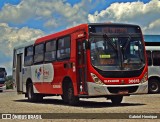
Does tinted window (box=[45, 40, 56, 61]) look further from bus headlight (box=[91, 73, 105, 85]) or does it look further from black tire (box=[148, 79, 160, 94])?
black tire (box=[148, 79, 160, 94])

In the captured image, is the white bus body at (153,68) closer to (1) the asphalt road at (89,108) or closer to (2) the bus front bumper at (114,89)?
(1) the asphalt road at (89,108)

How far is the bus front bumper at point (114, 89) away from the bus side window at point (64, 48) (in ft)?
7.45

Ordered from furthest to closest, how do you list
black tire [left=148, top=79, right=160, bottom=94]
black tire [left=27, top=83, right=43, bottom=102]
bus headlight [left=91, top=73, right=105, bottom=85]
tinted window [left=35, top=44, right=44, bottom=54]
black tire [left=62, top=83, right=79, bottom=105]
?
black tire [left=148, top=79, right=160, bottom=94]
black tire [left=27, top=83, right=43, bottom=102]
tinted window [left=35, top=44, right=44, bottom=54]
black tire [left=62, top=83, right=79, bottom=105]
bus headlight [left=91, top=73, right=105, bottom=85]

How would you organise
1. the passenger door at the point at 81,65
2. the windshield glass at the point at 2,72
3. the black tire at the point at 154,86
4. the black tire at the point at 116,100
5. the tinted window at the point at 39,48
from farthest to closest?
the windshield glass at the point at 2,72, the black tire at the point at 154,86, the tinted window at the point at 39,48, the black tire at the point at 116,100, the passenger door at the point at 81,65

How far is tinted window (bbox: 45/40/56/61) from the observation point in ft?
66.1

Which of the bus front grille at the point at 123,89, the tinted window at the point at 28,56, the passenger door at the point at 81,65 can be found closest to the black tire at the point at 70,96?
Answer: the passenger door at the point at 81,65

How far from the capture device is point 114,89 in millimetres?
16953

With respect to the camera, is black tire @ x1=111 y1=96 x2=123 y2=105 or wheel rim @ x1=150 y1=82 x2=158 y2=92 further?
wheel rim @ x1=150 y1=82 x2=158 y2=92

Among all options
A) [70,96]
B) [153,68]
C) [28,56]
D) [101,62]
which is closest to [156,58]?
[153,68]

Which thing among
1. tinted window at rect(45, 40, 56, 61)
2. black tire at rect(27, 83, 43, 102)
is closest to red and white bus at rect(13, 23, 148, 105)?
tinted window at rect(45, 40, 56, 61)

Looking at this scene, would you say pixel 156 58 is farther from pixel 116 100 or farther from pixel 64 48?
pixel 64 48

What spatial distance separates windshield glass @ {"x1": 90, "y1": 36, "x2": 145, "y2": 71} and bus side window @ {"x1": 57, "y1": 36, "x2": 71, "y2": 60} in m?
1.76

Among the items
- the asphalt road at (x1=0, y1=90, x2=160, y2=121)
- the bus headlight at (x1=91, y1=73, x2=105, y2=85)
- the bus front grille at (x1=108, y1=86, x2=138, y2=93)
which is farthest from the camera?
the bus front grille at (x1=108, y1=86, x2=138, y2=93)

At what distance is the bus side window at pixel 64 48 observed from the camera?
18.6 metres
